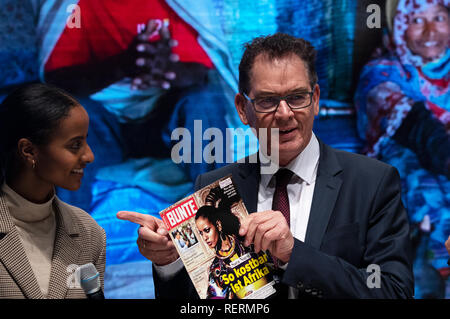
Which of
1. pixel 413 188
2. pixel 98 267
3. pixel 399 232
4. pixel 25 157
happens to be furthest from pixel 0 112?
pixel 413 188

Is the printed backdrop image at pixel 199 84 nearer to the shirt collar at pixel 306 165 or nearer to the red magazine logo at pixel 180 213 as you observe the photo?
the shirt collar at pixel 306 165

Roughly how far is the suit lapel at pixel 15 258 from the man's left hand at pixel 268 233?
71 cm

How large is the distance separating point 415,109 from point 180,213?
7.33 ft

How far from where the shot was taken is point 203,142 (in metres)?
3.10

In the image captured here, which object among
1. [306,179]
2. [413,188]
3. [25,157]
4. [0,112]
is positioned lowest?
[413,188]

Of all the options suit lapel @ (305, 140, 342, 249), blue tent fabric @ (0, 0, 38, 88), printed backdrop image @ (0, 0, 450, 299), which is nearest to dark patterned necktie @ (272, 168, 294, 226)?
suit lapel @ (305, 140, 342, 249)

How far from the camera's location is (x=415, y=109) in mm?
3160

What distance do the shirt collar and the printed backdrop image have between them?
1.17m

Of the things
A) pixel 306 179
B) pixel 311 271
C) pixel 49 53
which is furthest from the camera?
pixel 49 53

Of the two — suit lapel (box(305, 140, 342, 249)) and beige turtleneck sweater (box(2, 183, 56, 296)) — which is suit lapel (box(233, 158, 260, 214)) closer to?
suit lapel (box(305, 140, 342, 249))

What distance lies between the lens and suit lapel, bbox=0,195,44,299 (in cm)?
151

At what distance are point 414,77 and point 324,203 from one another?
1840mm

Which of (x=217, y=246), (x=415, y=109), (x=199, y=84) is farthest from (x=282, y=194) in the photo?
(x=415, y=109)

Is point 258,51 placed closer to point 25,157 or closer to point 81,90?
point 25,157
